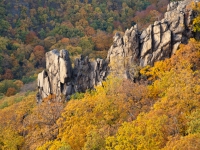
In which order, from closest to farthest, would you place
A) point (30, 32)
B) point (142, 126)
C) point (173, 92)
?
point (142, 126) → point (173, 92) → point (30, 32)

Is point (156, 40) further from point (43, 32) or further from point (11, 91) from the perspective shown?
point (43, 32)

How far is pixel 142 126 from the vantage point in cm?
4419

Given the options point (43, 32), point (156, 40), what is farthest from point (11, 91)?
point (156, 40)

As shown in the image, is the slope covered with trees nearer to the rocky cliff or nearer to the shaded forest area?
the rocky cliff

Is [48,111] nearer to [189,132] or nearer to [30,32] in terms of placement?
[189,132]

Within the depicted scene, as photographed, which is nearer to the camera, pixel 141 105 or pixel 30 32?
pixel 141 105

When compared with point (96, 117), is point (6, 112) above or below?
below

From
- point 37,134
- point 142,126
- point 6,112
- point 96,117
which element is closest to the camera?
point 142,126

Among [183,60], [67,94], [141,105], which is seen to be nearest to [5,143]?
[67,94]

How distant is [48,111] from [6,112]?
16.4 m

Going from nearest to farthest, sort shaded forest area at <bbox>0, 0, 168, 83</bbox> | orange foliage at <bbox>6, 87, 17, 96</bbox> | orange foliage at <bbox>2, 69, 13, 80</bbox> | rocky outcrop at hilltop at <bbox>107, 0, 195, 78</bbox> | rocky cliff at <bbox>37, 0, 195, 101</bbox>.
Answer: rocky outcrop at hilltop at <bbox>107, 0, 195, 78</bbox> → rocky cliff at <bbox>37, 0, 195, 101</bbox> → orange foliage at <bbox>6, 87, 17, 96</bbox> → orange foliage at <bbox>2, 69, 13, 80</bbox> → shaded forest area at <bbox>0, 0, 168, 83</bbox>

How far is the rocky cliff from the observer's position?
215 feet

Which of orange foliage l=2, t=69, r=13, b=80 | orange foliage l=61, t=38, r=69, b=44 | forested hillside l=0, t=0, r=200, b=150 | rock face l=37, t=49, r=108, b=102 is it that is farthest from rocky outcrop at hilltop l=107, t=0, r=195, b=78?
orange foliage l=61, t=38, r=69, b=44

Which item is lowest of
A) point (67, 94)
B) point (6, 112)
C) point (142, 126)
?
point (6, 112)
